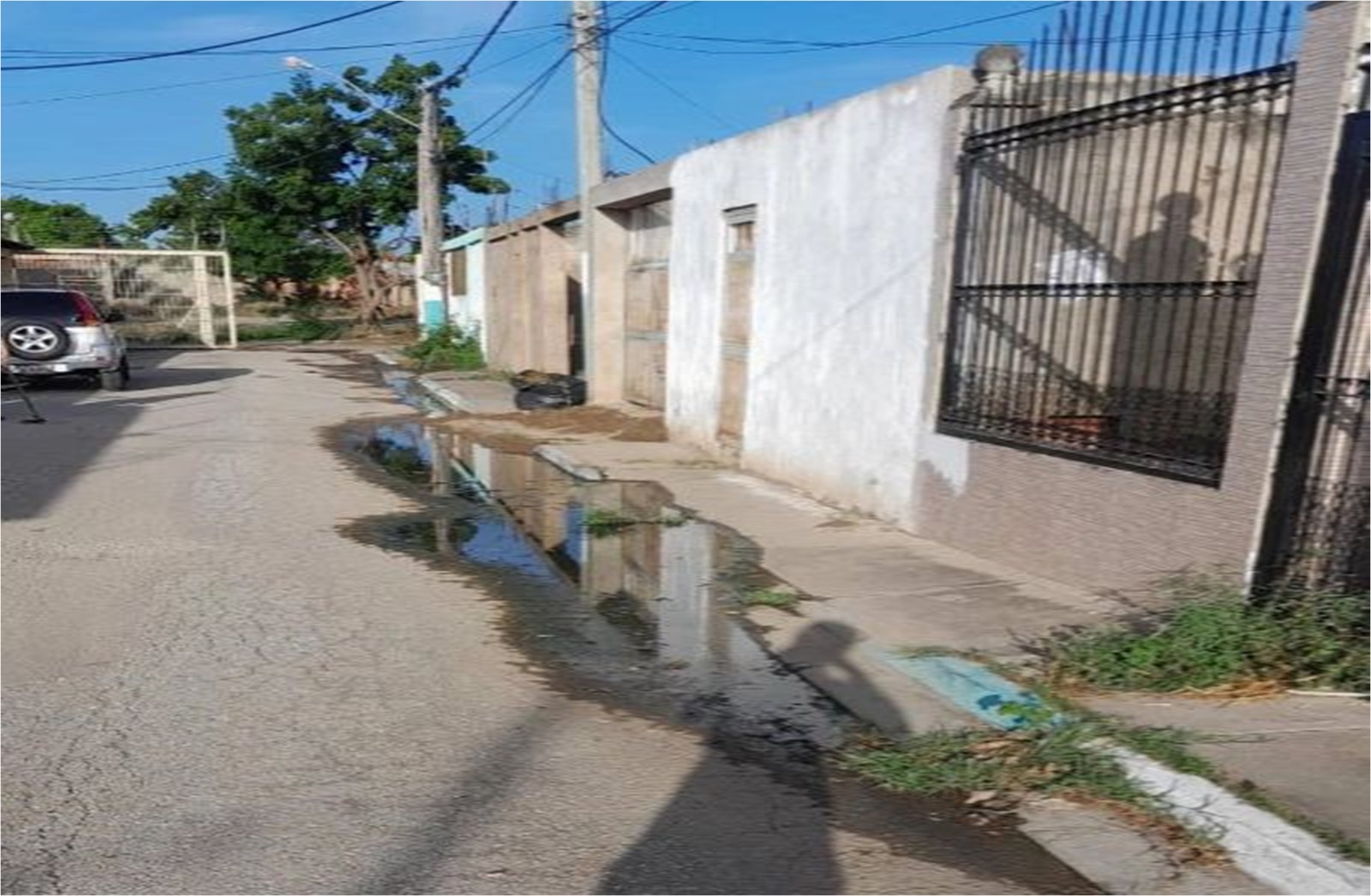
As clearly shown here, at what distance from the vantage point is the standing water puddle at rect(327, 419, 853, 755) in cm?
436

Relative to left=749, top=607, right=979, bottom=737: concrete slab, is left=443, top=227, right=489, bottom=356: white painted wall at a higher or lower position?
higher

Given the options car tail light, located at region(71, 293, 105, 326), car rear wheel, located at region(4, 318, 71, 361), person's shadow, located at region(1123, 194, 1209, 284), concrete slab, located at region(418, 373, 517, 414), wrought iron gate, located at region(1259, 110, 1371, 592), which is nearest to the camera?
wrought iron gate, located at region(1259, 110, 1371, 592)

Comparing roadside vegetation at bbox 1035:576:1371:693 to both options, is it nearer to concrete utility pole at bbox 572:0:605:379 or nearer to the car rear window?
concrete utility pole at bbox 572:0:605:379

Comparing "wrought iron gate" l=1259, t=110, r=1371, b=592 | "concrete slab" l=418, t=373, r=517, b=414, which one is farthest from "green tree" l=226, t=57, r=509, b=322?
"wrought iron gate" l=1259, t=110, r=1371, b=592

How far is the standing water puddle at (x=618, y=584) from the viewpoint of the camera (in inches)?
172

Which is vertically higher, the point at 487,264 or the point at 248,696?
the point at 487,264

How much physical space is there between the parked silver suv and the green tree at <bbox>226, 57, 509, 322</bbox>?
1959 centimetres

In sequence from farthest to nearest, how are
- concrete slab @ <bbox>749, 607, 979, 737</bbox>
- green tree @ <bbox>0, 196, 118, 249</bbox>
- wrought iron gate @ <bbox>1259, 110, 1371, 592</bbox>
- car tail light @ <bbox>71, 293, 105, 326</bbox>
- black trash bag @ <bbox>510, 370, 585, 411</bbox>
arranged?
green tree @ <bbox>0, 196, 118, 249</bbox> → car tail light @ <bbox>71, 293, 105, 326</bbox> → black trash bag @ <bbox>510, 370, 585, 411</bbox> → wrought iron gate @ <bbox>1259, 110, 1371, 592</bbox> → concrete slab @ <bbox>749, 607, 979, 737</bbox>

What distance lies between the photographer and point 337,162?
36031 mm

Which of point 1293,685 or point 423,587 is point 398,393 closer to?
point 423,587

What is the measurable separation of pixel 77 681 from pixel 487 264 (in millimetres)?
18879

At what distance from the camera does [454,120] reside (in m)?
37.1

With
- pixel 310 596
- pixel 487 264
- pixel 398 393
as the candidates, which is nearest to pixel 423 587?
pixel 310 596

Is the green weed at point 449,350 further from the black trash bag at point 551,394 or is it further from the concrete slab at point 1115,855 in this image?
the concrete slab at point 1115,855
